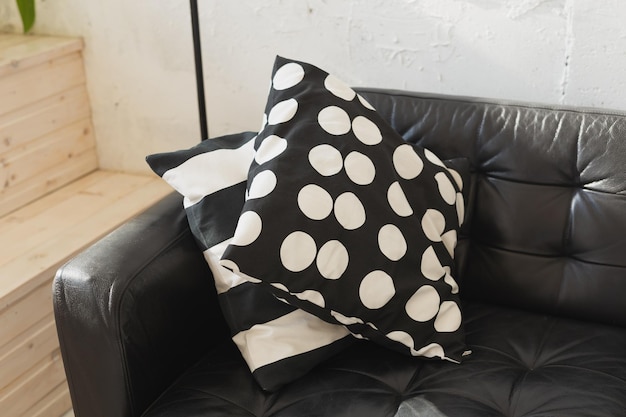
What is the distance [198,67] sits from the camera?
191cm

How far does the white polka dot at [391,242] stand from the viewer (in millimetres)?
1339

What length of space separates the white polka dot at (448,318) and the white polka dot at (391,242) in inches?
5.4

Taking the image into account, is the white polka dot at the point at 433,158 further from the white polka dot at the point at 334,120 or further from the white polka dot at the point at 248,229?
the white polka dot at the point at 248,229

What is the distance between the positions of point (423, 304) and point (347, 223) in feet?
0.67

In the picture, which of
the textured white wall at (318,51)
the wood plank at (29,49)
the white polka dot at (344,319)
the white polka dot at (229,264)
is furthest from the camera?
the wood plank at (29,49)

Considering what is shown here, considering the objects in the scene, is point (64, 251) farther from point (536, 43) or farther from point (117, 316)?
point (536, 43)

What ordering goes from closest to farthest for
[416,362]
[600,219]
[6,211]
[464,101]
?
[416,362] → [600,219] → [464,101] → [6,211]

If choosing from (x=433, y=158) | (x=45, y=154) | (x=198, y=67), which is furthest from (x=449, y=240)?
(x=45, y=154)

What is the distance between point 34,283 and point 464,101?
3.45 feet

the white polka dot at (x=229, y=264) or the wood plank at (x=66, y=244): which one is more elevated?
the white polka dot at (x=229, y=264)

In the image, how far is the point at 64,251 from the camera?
6.05 ft

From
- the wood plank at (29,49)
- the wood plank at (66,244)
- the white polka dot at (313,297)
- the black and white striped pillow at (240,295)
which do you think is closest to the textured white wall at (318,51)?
the wood plank at (29,49)

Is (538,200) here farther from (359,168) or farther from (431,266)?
(359,168)

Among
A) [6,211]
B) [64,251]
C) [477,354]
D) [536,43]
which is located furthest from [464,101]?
[6,211]
